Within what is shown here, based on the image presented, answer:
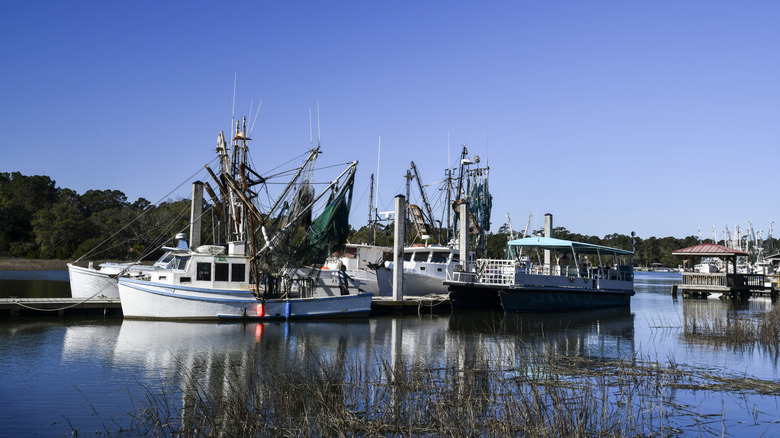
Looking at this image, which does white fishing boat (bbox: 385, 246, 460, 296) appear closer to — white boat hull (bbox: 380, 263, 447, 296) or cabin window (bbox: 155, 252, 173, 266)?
white boat hull (bbox: 380, 263, 447, 296)

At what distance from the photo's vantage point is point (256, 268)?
23578mm

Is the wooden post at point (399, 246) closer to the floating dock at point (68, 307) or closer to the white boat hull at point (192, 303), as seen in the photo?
the floating dock at point (68, 307)

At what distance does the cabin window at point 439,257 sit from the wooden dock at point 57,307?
17388 mm

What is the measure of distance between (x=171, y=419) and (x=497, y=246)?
8664 centimetres

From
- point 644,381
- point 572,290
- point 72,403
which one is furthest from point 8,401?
point 572,290

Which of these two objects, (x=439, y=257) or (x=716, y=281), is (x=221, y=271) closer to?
(x=439, y=257)

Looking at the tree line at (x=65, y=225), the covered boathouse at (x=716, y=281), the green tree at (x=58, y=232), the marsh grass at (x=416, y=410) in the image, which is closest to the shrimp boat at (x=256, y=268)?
the marsh grass at (x=416, y=410)

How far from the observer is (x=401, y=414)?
9352mm

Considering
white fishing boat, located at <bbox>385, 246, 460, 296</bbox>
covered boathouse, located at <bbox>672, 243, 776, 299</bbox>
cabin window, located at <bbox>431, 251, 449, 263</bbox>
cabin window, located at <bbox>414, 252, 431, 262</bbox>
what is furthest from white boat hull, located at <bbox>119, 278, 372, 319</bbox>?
covered boathouse, located at <bbox>672, 243, 776, 299</bbox>

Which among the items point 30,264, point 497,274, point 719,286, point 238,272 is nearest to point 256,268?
point 238,272

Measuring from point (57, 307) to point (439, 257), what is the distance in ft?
64.8

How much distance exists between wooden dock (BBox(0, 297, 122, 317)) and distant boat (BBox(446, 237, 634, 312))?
592 inches

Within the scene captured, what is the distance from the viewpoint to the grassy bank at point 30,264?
199ft

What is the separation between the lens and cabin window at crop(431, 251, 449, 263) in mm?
36094
